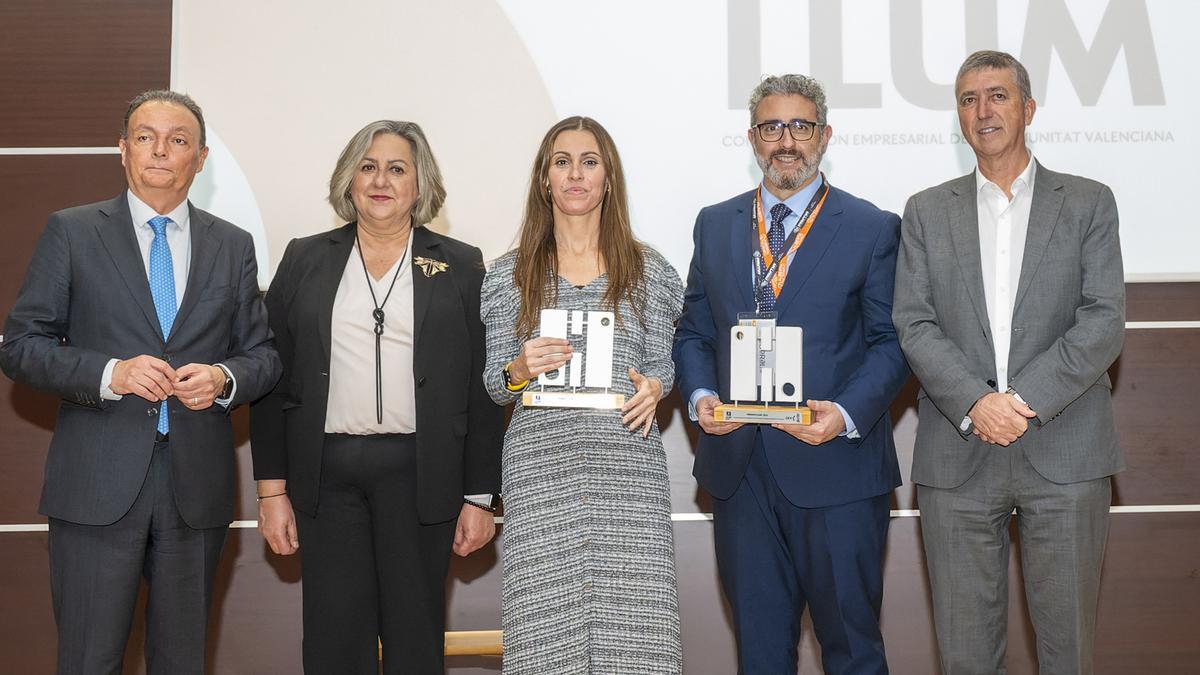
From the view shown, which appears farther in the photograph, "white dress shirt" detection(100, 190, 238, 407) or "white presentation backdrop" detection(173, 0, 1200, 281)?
"white presentation backdrop" detection(173, 0, 1200, 281)

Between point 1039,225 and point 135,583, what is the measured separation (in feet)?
8.40

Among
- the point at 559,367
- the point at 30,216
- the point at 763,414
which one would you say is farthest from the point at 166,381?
the point at 30,216

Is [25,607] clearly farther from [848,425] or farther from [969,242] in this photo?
[969,242]

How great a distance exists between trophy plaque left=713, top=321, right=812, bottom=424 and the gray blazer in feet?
1.18

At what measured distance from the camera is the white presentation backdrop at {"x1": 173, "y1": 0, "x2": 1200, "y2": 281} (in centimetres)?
365

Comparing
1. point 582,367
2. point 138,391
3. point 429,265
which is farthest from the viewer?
point 429,265

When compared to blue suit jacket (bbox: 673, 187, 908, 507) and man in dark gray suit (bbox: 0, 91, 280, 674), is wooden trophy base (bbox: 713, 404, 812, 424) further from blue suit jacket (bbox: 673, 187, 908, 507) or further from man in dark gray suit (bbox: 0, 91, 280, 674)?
man in dark gray suit (bbox: 0, 91, 280, 674)

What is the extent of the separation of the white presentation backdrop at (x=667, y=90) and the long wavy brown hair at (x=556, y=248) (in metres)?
0.90

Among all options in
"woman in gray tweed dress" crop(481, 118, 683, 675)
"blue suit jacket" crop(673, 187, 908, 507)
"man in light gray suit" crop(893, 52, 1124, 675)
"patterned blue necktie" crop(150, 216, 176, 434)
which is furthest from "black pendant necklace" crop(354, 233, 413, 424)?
"man in light gray suit" crop(893, 52, 1124, 675)

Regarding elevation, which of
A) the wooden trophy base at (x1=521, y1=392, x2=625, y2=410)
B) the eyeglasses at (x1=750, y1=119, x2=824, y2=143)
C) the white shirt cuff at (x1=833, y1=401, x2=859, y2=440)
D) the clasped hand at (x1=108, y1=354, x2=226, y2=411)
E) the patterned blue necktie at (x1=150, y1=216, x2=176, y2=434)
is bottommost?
the white shirt cuff at (x1=833, y1=401, x2=859, y2=440)

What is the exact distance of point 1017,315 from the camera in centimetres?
265

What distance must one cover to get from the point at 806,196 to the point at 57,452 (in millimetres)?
2119

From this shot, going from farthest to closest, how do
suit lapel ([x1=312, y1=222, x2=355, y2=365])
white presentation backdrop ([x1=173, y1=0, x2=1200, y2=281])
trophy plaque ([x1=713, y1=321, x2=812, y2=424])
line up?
white presentation backdrop ([x1=173, y1=0, x2=1200, y2=281]) → suit lapel ([x1=312, y1=222, x2=355, y2=365]) → trophy plaque ([x1=713, y1=321, x2=812, y2=424])

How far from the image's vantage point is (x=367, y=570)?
2693 mm
